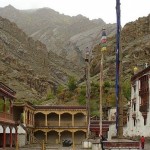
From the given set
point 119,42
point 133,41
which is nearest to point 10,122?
point 119,42

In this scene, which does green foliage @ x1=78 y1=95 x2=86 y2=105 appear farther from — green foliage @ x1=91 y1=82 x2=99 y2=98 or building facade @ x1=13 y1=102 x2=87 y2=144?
building facade @ x1=13 y1=102 x2=87 y2=144

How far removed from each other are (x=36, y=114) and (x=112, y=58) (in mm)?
65307

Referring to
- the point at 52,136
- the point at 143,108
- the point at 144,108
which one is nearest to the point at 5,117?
the point at 144,108

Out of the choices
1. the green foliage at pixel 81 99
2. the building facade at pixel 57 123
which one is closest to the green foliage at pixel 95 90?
the green foliage at pixel 81 99

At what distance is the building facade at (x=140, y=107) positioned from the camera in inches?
2092

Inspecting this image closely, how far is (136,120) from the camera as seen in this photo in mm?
59188

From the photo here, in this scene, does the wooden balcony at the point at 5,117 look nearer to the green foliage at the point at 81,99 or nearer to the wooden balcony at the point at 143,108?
the wooden balcony at the point at 143,108

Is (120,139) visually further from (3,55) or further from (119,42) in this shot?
(3,55)

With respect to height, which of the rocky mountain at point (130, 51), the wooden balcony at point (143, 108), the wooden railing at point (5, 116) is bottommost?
the wooden railing at point (5, 116)

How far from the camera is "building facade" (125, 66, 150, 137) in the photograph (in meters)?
53.1

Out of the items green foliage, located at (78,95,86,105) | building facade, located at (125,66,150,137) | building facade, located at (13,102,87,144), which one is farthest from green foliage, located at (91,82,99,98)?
building facade, located at (125,66,150,137)

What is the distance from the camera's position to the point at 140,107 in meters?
55.7

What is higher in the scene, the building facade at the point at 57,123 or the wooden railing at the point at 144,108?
the wooden railing at the point at 144,108

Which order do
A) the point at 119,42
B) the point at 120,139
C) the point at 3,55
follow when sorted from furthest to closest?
1. the point at 3,55
2. the point at 119,42
3. the point at 120,139
